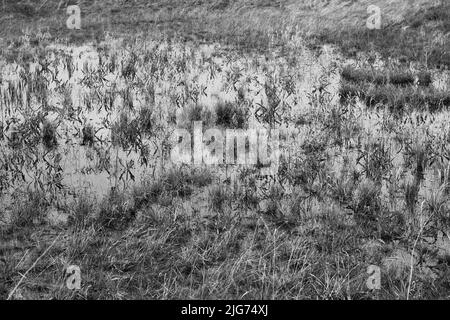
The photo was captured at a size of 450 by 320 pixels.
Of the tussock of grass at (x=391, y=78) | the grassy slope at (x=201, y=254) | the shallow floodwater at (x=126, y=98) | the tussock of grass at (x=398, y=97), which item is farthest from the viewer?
the tussock of grass at (x=391, y=78)

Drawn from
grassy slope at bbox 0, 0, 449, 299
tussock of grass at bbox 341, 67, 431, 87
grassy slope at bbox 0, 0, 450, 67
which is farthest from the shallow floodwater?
grassy slope at bbox 0, 0, 450, 67

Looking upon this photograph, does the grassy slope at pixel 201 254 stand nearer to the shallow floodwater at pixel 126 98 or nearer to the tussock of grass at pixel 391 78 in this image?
the shallow floodwater at pixel 126 98

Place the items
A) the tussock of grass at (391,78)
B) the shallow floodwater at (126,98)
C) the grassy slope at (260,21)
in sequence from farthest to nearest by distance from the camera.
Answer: the grassy slope at (260,21) < the tussock of grass at (391,78) < the shallow floodwater at (126,98)

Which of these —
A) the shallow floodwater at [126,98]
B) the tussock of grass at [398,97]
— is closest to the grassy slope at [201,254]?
the shallow floodwater at [126,98]

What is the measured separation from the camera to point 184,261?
424 centimetres

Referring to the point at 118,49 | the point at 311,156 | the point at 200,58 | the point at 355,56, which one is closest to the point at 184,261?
the point at 311,156

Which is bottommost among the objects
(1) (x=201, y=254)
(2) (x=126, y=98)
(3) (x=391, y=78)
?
(1) (x=201, y=254)

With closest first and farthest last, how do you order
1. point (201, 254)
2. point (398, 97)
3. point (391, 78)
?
point (201, 254) → point (398, 97) → point (391, 78)

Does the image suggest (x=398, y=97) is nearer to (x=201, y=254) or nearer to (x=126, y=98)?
(x=126, y=98)

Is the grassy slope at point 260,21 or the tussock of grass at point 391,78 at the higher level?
the grassy slope at point 260,21

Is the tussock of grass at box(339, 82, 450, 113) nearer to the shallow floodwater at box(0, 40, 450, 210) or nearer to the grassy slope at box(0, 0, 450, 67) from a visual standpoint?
the shallow floodwater at box(0, 40, 450, 210)

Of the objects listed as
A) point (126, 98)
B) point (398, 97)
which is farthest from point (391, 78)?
point (126, 98)

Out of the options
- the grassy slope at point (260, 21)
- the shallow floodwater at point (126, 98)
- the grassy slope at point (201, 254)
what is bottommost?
the grassy slope at point (201, 254)

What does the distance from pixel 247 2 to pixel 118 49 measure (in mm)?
9628
